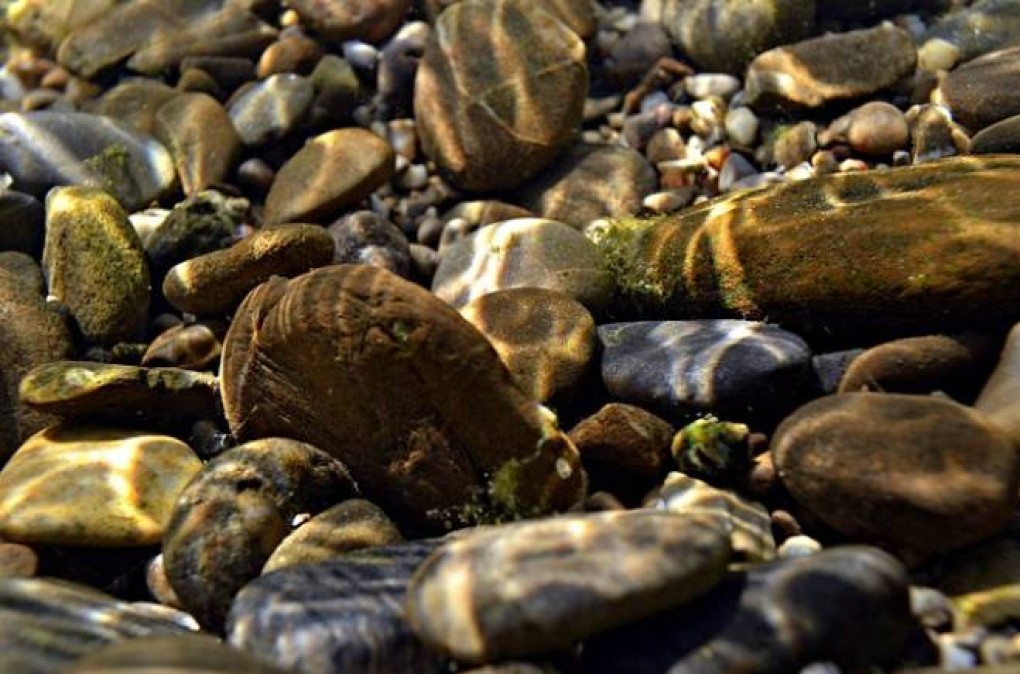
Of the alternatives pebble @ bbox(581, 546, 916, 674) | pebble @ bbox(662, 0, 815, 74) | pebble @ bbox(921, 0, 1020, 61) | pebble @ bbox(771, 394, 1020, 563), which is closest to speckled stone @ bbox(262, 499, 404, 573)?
pebble @ bbox(581, 546, 916, 674)

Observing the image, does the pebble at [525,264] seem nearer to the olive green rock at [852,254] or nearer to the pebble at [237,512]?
the olive green rock at [852,254]

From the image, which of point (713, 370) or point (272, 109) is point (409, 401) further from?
point (272, 109)

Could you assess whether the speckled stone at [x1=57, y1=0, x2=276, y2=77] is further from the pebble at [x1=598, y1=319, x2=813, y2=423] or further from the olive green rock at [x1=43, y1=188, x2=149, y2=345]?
the pebble at [x1=598, y1=319, x2=813, y2=423]

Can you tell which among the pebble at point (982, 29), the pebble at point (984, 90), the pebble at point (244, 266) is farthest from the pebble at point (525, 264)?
the pebble at point (982, 29)

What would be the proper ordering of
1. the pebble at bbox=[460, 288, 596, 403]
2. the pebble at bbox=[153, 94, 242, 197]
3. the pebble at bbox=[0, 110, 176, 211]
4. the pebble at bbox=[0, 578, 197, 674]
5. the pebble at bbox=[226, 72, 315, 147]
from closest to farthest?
the pebble at bbox=[0, 578, 197, 674]
the pebble at bbox=[460, 288, 596, 403]
the pebble at bbox=[0, 110, 176, 211]
the pebble at bbox=[153, 94, 242, 197]
the pebble at bbox=[226, 72, 315, 147]

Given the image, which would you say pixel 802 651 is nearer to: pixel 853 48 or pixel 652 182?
pixel 652 182
